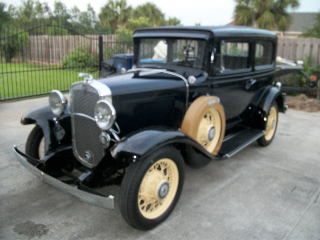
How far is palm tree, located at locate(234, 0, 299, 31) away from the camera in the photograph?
17547 mm

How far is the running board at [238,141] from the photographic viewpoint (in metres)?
3.52

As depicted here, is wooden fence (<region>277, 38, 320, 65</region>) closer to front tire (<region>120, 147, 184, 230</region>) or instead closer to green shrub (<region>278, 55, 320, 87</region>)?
green shrub (<region>278, 55, 320, 87</region>)

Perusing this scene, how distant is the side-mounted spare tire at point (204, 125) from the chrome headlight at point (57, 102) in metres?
1.26

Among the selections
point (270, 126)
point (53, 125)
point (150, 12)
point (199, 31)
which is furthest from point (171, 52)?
point (150, 12)

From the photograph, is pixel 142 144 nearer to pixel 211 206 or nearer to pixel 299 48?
pixel 211 206

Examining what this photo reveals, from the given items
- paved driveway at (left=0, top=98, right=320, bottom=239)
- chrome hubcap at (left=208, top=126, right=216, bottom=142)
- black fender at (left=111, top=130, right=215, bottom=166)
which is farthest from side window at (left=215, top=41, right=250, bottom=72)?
black fender at (left=111, top=130, right=215, bottom=166)

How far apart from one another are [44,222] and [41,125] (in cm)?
100

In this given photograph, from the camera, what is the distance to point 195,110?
306 cm

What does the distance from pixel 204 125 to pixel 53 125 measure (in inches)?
65.5

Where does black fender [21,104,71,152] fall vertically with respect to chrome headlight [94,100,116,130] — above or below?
below

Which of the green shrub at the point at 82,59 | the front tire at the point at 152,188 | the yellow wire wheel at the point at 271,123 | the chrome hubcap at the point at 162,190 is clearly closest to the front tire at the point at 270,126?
the yellow wire wheel at the point at 271,123

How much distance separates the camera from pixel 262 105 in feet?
14.4

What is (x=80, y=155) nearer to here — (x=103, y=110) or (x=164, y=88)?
(x=103, y=110)

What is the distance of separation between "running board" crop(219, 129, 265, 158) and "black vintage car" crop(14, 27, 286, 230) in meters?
0.01
